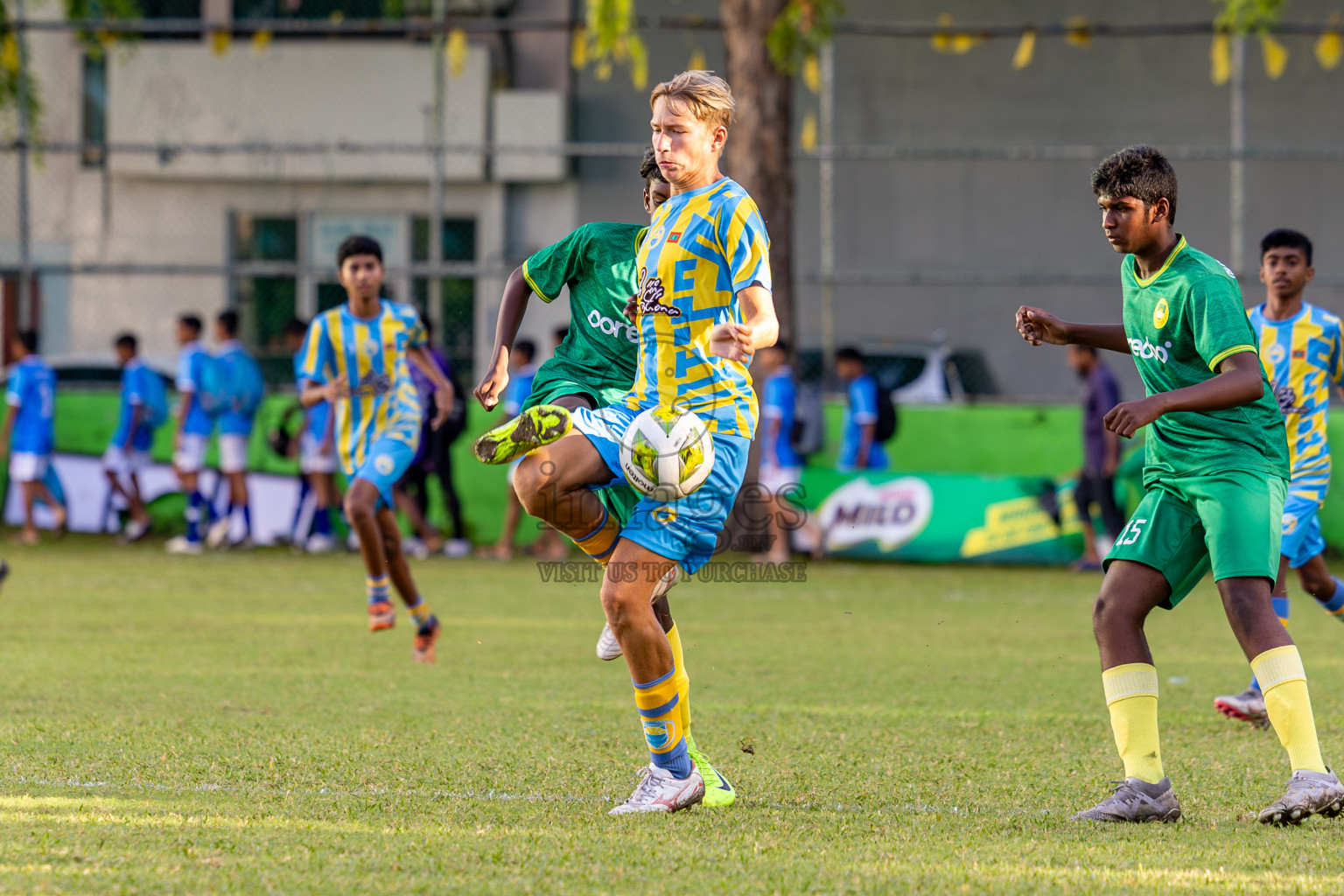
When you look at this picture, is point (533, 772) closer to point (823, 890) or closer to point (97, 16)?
point (823, 890)

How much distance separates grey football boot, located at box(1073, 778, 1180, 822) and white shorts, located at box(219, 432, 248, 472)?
11407 millimetres

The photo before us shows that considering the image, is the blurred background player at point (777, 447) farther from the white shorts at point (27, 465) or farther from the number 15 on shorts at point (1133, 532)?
the number 15 on shorts at point (1133, 532)

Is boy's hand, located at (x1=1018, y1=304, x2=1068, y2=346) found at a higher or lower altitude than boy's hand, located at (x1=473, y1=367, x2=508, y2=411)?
higher

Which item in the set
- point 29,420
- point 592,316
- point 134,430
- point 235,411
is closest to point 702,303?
point 592,316

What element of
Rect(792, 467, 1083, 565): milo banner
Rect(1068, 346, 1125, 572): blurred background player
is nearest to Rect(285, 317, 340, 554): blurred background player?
Rect(792, 467, 1083, 565): milo banner

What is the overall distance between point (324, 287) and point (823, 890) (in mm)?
16753

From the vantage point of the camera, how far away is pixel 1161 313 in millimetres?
4363

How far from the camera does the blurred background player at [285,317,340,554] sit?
13375 mm

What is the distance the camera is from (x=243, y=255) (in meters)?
21.4

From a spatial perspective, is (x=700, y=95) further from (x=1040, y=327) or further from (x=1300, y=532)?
(x=1300, y=532)

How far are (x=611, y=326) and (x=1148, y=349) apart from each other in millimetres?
1714

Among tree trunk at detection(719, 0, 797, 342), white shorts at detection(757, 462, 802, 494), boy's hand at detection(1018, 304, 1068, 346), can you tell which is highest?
tree trunk at detection(719, 0, 797, 342)

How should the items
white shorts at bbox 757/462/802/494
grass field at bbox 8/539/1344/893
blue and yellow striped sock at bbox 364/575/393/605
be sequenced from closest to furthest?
grass field at bbox 8/539/1344/893 < blue and yellow striped sock at bbox 364/575/393/605 < white shorts at bbox 757/462/802/494

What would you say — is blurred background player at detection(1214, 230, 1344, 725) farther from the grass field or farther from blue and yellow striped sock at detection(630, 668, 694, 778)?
blue and yellow striped sock at detection(630, 668, 694, 778)
